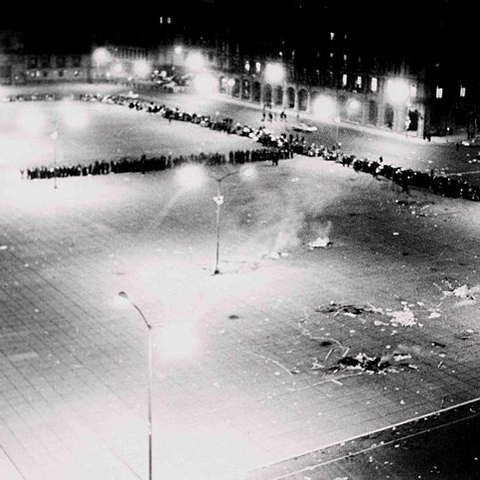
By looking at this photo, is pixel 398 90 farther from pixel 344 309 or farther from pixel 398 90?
pixel 344 309

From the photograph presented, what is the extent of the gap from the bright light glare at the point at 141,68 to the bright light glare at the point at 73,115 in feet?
136

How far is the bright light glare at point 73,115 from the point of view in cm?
8294

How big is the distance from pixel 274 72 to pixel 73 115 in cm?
2756

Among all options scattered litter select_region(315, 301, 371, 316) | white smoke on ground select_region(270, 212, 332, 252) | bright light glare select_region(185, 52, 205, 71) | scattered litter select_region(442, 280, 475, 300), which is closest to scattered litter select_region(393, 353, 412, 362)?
scattered litter select_region(315, 301, 371, 316)

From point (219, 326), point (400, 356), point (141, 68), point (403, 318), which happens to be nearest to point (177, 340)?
point (219, 326)

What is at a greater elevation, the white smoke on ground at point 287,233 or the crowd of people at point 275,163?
the crowd of people at point 275,163

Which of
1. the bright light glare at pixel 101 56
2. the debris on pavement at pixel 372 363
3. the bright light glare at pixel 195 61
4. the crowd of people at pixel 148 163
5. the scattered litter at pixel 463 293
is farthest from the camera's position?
the bright light glare at pixel 101 56

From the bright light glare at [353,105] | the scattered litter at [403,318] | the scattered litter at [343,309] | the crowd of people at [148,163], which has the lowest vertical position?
the scattered litter at [403,318]

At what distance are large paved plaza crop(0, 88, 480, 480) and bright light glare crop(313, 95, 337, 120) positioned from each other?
44458mm

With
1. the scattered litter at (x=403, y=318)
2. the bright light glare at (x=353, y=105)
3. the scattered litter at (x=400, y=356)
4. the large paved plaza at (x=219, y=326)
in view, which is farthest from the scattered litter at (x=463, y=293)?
the bright light glare at (x=353, y=105)

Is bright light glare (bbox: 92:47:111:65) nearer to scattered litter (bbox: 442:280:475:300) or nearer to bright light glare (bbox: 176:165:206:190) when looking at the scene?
bright light glare (bbox: 176:165:206:190)

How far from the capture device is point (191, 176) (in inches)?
2282

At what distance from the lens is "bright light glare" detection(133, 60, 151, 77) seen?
470ft

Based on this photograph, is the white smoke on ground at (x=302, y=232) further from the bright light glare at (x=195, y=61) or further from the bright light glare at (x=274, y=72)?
the bright light glare at (x=195, y=61)
